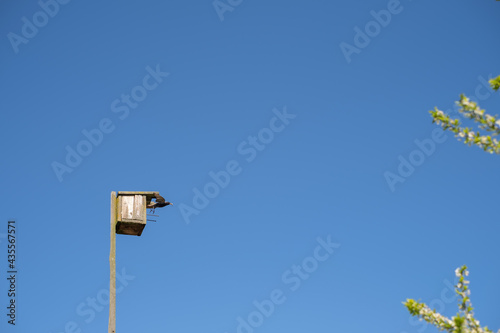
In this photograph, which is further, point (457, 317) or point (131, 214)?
point (131, 214)

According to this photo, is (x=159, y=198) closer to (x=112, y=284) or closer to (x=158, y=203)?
(x=158, y=203)

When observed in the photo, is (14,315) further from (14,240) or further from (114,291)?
(114,291)

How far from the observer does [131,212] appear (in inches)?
320

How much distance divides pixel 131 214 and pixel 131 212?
0.11ft

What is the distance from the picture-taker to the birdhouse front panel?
8000 millimetres

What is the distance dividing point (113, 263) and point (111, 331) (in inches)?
36.9

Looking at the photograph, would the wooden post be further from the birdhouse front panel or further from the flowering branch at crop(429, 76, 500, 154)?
the flowering branch at crop(429, 76, 500, 154)

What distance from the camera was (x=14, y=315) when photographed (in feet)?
33.6

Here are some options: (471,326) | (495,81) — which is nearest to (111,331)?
(471,326)

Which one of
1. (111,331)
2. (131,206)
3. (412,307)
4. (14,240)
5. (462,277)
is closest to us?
(462,277)

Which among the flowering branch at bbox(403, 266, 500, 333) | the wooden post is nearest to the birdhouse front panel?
the wooden post

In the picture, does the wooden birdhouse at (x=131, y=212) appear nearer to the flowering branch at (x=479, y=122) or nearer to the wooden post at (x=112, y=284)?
the wooden post at (x=112, y=284)

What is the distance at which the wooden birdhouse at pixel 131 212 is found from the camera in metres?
8.00

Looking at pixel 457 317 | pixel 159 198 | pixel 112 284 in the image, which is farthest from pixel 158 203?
pixel 457 317
